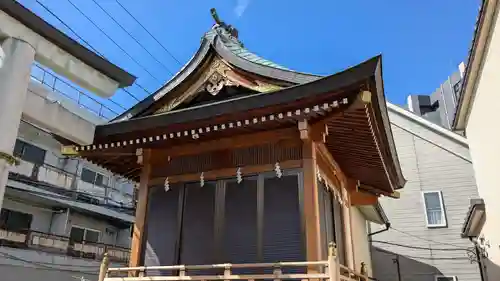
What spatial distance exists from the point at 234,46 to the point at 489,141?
798 centimetres

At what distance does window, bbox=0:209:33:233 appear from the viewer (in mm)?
16625

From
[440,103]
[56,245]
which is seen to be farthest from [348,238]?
[440,103]

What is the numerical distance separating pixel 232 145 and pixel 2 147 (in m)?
3.58

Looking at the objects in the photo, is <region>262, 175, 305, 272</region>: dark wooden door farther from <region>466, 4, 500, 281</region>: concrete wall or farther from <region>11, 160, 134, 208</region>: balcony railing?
<region>11, 160, 134, 208</region>: balcony railing

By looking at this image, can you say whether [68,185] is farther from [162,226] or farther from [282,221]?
[282,221]

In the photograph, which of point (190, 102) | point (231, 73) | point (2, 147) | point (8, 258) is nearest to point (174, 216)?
point (190, 102)

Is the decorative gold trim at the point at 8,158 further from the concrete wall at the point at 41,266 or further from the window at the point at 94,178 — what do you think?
the window at the point at 94,178

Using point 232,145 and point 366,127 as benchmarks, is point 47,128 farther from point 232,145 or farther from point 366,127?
point 366,127

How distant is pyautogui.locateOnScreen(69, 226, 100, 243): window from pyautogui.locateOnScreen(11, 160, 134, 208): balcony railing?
1462 millimetres

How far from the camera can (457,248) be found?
15.3m

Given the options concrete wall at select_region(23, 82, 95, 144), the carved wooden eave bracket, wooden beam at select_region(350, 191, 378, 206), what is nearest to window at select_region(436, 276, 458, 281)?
wooden beam at select_region(350, 191, 378, 206)

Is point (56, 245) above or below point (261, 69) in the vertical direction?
below

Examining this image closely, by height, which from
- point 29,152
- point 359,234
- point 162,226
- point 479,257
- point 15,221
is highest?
point 29,152

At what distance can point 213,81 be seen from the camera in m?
7.23
